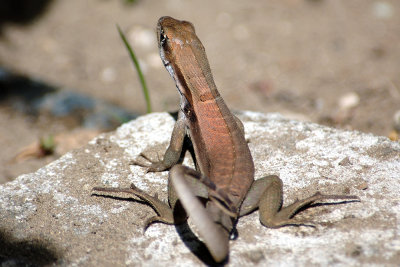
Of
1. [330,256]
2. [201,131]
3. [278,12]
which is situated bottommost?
[330,256]

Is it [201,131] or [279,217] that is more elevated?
[201,131]

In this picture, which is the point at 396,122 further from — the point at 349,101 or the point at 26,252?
the point at 26,252

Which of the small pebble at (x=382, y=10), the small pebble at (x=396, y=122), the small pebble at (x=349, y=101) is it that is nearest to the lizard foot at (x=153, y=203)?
the small pebble at (x=396, y=122)

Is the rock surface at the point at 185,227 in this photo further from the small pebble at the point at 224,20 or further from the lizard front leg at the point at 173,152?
the small pebble at the point at 224,20

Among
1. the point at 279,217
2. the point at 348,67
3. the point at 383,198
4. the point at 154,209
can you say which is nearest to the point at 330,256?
the point at 279,217

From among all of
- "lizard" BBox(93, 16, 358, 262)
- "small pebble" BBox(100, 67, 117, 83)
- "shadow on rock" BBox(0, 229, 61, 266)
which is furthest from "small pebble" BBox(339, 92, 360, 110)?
"shadow on rock" BBox(0, 229, 61, 266)

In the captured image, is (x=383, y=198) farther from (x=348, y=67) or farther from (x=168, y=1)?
(x=168, y=1)

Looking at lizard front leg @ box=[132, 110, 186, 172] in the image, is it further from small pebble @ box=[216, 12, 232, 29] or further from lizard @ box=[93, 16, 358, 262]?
small pebble @ box=[216, 12, 232, 29]
